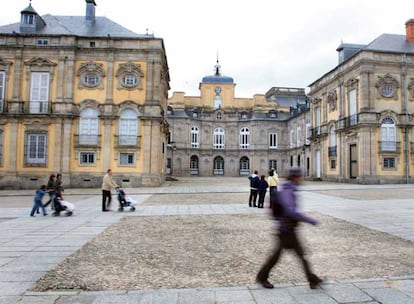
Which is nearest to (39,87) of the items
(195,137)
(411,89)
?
(411,89)

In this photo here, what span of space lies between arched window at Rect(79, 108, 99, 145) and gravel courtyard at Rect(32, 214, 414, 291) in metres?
18.3

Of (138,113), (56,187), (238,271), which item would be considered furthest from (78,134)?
(238,271)

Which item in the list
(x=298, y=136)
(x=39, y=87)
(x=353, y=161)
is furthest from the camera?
(x=298, y=136)

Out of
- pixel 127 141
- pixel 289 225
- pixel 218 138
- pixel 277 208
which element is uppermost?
pixel 218 138

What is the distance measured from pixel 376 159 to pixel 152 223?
84.4 ft

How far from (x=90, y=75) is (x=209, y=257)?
23.8 m

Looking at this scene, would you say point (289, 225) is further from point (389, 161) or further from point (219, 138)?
point (219, 138)

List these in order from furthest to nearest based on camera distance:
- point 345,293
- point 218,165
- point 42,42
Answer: point 218,165, point 42,42, point 345,293

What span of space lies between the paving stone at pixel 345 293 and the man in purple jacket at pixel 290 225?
193 mm

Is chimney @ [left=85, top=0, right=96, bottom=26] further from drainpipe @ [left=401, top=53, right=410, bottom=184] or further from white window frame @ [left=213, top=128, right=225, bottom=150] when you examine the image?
white window frame @ [left=213, top=128, right=225, bottom=150]

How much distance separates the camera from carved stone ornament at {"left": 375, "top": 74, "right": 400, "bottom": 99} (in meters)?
30.7

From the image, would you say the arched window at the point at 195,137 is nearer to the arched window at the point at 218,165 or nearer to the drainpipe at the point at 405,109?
the arched window at the point at 218,165

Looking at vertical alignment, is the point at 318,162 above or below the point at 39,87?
below

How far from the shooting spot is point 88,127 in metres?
26.7
